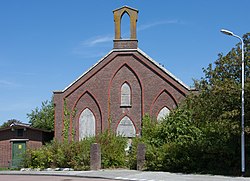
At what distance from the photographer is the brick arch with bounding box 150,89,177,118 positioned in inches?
1511

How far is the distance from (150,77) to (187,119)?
32.1 ft

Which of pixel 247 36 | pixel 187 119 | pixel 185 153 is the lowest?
pixel 185 153

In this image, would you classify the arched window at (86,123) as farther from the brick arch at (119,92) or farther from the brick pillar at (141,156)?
the brick pillar at (141,156)

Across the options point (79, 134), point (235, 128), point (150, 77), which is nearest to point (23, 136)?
point (79, 134)

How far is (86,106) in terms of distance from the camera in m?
39.5

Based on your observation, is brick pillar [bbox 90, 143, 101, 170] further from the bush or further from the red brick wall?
the red brick wall

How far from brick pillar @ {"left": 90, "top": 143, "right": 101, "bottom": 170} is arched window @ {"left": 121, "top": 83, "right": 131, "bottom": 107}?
404 inches

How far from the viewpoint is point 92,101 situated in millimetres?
39500

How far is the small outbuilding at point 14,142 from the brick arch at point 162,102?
10865 millimetres

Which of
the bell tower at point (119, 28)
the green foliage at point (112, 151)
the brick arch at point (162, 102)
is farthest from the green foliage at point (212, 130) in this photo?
the bell tower at point (119, 28)

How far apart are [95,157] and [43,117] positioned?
32651 millimetres

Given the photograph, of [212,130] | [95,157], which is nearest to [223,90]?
[212,130]

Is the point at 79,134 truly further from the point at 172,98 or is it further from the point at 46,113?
the point at 46,113

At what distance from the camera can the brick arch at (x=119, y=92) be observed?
38.8 m
